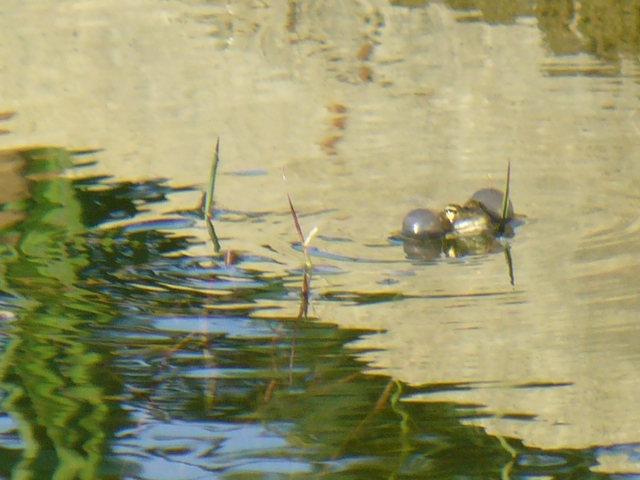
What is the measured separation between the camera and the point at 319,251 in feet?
13.0

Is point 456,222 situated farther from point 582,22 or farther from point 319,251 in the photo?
point 582,22

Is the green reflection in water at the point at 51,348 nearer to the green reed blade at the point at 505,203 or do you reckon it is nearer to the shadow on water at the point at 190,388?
the shadow on water at the point at 190,388

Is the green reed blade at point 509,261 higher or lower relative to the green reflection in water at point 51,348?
higher

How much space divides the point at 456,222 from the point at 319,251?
1.86 ft

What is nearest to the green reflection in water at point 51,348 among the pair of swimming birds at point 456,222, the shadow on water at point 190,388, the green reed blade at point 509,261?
the shadow on water at point 190,388

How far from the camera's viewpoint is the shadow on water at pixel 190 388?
249 cm

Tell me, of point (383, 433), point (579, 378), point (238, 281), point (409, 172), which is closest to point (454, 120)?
point (409, 172)

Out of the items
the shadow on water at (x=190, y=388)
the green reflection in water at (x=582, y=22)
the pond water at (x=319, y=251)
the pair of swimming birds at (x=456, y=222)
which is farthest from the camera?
the green reflection in water at (x=582, y=22)

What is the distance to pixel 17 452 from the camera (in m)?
2.55

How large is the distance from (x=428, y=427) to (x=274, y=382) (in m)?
0.47

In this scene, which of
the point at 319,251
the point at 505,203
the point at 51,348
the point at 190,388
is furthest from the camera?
the point at 319,251

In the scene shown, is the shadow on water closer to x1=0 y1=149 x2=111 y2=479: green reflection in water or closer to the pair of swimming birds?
x1=0 y1=149 x2=111 y2=479: green reflection in water

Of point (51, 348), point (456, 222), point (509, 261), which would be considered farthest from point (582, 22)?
point (51, 348)

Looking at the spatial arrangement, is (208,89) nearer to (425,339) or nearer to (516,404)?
(425,339)
